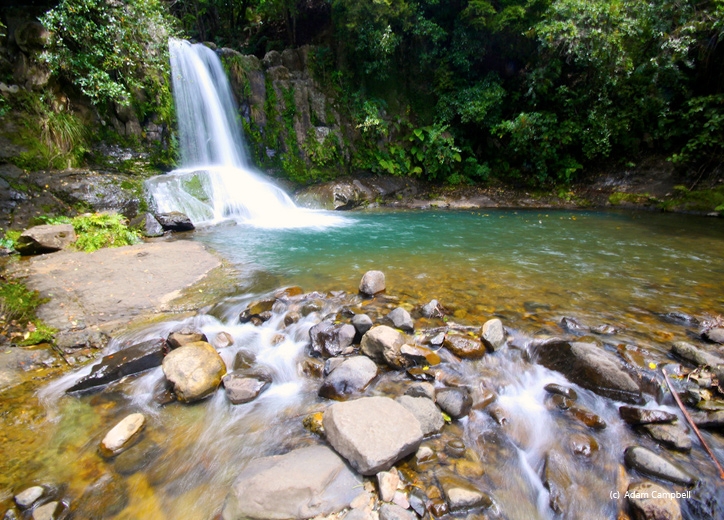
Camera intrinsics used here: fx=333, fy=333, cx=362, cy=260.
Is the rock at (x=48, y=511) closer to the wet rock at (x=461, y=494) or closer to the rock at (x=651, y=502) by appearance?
the wet rock at (x=461, y=494)

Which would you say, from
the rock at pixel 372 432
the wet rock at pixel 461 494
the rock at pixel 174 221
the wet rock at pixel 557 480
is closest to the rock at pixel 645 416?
the wet rock at pixel 557 480

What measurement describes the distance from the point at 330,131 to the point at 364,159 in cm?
187

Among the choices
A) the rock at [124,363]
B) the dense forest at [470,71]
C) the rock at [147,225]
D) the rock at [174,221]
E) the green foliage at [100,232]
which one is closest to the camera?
the rock at [124,363]

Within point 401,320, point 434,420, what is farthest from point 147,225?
point 434,420

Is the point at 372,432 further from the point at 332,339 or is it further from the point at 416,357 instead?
the point at 332,339

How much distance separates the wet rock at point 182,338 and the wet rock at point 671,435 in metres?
4.19

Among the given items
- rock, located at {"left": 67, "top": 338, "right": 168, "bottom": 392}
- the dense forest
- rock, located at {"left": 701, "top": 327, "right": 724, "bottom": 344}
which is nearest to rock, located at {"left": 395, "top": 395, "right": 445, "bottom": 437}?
rock, located at {"left": 67, "top": 338, "right": 168, "bottom": 392}

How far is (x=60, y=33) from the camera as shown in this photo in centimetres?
841

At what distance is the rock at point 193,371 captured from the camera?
3.10 meters

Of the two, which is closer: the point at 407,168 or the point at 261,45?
the point at 407,168

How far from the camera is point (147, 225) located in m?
8.33

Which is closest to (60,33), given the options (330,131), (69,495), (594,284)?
(330,131)

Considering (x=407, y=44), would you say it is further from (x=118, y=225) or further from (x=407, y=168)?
(x=118, y=225)

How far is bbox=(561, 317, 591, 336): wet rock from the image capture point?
12.5ft
